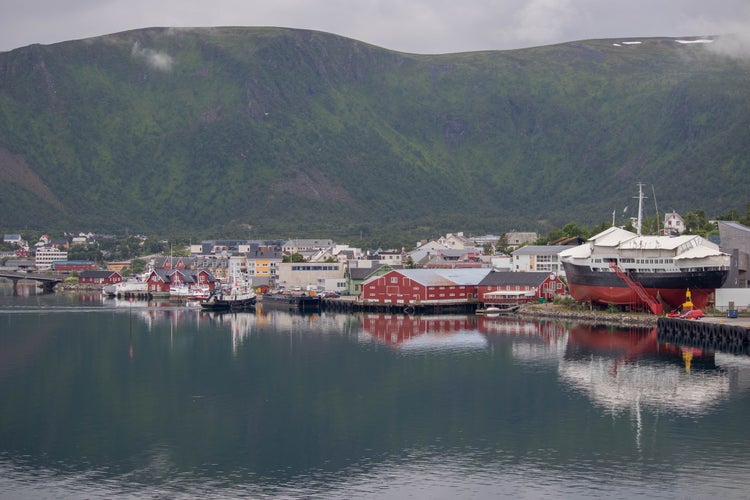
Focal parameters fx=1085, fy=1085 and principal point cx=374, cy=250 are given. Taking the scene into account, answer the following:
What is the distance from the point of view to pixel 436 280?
76.7 metres

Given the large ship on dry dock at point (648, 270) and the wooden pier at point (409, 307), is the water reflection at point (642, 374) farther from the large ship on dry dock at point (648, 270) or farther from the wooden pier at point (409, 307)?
the wooden pier at point (409, 307)

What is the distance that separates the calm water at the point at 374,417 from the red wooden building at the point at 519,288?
1609 centimetres

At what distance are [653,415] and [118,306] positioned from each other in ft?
190

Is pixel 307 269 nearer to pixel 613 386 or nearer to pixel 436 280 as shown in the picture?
pixel 436 280

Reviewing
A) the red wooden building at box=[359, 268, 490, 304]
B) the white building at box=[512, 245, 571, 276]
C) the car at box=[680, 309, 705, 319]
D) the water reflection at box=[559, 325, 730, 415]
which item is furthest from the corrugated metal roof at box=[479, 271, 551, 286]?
the car at box=[680, 309, 705, 319]

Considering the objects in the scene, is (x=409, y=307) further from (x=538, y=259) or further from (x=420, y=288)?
(x=538, y=259)

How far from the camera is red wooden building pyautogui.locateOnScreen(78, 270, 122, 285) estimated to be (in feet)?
381

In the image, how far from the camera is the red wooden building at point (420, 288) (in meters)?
75.6

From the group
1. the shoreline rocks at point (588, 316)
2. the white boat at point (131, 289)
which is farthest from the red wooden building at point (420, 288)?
the white boat at point (131, 289)

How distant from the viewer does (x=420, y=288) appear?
7550cm

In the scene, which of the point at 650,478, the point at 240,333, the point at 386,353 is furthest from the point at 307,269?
the point at 650,478

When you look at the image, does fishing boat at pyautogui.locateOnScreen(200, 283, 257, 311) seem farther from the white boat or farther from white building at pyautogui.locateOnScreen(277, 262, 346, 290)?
the white boat

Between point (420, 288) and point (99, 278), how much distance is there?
5241 cm

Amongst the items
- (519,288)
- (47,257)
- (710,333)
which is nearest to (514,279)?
(519,288)
